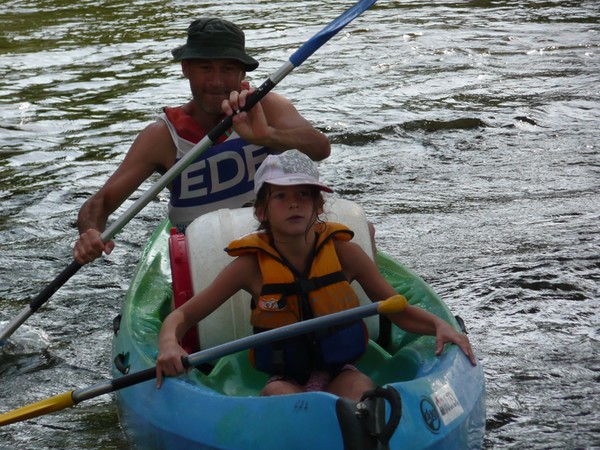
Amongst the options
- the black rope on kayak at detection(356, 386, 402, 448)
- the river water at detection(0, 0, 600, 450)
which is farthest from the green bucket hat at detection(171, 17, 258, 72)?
the black rope on kayak at detection(356, 386, 402, 448)

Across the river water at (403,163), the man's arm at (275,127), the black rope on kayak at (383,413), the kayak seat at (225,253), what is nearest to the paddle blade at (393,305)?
the black rope on kayak at (383,413)

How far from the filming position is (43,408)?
12.4 ft

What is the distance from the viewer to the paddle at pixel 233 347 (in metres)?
3.08

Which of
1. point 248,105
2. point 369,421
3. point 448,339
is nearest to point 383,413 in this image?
point 369,421

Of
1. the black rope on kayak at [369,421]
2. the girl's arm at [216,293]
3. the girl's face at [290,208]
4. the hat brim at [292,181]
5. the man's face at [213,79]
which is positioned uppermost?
the man's face at [213,79]

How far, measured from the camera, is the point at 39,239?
6.94 metres

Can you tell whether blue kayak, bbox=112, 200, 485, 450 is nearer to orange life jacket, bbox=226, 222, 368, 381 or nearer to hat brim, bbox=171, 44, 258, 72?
orange life jacket, bbox=226, 222, 368, 381

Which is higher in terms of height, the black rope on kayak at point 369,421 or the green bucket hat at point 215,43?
the green bucket hat at point 215,43

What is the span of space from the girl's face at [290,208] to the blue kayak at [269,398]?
48 cm

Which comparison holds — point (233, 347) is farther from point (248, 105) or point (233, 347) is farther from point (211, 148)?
point (211, 148)

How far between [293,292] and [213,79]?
125 cm

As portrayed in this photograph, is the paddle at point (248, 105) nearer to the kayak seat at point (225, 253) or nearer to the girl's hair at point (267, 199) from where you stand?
the kayak seat at point (225, 253)

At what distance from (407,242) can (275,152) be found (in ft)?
7.05

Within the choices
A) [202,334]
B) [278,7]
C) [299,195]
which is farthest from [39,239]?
[278,7]
